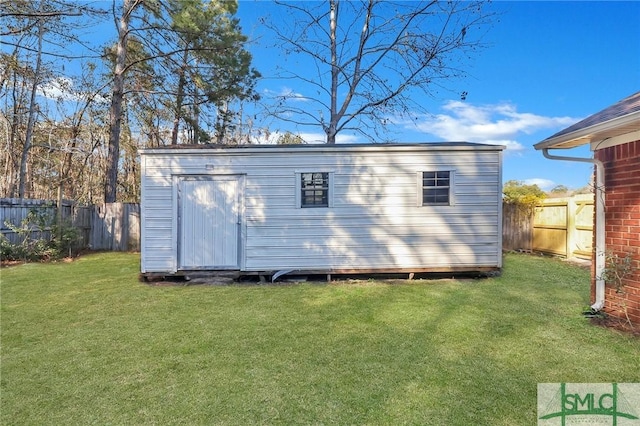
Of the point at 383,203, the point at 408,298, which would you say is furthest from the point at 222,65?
the point at 408,298

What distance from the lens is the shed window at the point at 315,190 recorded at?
6.73 meters

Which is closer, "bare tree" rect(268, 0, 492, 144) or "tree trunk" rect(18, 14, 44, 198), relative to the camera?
"bare tree" rect(268, 0, 492, 144)

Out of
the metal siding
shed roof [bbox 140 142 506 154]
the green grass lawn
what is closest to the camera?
the green grass lawn

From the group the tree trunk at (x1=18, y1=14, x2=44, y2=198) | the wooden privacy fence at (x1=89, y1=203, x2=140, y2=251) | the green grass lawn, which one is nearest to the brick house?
the green grass lawn

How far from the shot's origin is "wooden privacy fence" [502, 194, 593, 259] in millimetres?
8602

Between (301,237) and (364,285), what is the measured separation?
1.53 m

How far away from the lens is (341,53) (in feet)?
41.8

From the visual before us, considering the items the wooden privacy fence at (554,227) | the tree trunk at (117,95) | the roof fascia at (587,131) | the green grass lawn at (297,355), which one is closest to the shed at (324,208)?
the green grass lawn at (297,355)

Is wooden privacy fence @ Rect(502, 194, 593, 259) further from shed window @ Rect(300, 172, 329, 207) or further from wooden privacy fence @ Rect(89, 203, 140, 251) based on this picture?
wooden privacy fence @ Rect(89, 203, 140, 251)

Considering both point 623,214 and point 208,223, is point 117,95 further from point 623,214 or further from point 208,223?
point 623,214

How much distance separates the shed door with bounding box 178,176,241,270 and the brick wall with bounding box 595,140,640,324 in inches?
222

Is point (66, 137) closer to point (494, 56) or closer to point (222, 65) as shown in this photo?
point (222, 65)

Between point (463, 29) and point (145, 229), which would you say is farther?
point (463, 29)

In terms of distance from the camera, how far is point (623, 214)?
377 cm
